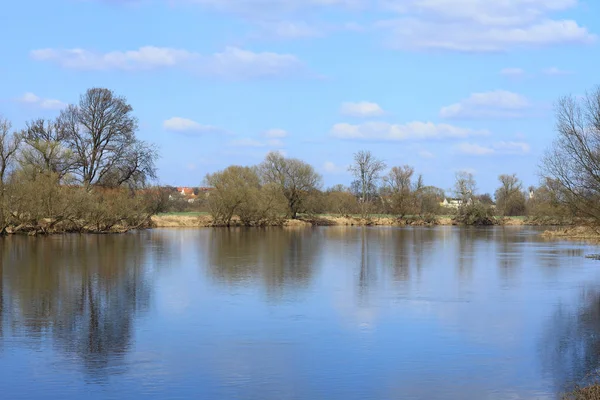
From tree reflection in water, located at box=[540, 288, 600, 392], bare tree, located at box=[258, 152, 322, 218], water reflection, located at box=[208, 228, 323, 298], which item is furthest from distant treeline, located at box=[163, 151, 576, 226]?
tree reflection in water, located at box=[540, 288, 600, 392]

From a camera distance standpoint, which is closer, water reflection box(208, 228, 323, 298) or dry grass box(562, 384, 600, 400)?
dry grass box(562, 384, 600, 400)

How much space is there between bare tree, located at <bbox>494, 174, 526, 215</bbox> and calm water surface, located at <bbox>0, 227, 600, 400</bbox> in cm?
7278

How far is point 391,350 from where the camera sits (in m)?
11.3

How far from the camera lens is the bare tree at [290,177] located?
3024 inches

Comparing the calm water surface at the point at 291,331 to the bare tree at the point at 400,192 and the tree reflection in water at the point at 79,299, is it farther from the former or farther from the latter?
the bare tree at the point at 400,192

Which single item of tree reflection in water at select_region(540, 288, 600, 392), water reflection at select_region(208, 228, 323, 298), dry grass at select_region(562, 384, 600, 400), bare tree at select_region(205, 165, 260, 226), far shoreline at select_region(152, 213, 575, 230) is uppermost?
bare tree at select_region(205, 165, 260, 226)

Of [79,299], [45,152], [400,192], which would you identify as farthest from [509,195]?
[79,299]

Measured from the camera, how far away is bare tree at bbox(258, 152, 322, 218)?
76812 millimetres

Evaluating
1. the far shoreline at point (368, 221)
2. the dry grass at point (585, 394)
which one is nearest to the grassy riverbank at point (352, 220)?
the far shoreline at point (368, 221)

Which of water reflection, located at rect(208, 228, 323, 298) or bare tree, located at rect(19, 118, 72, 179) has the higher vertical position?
bare tree, located at rect(19, 118, 72, 179)

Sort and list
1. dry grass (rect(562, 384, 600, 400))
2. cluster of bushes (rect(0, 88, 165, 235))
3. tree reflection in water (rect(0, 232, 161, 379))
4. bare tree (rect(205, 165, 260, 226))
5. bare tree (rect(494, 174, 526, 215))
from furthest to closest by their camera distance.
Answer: bare tree (rect(494, 174, 526, 215)) < bare tree (rect(205, 165, 260, 226)) < cluster of bushes (rect(0, 88, 165, 235)) < tree reflection in water (rect(0, 232, 161, 379)) < dry grass (rect(562, 384, 600, 400))

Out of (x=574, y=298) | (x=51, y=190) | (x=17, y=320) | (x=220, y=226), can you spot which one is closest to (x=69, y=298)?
(x=17, y=320)

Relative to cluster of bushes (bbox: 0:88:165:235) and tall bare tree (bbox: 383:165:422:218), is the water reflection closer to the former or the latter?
cluster of bushes (bbox: 0:88:165:235)

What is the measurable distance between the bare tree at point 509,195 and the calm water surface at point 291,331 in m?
72.8
